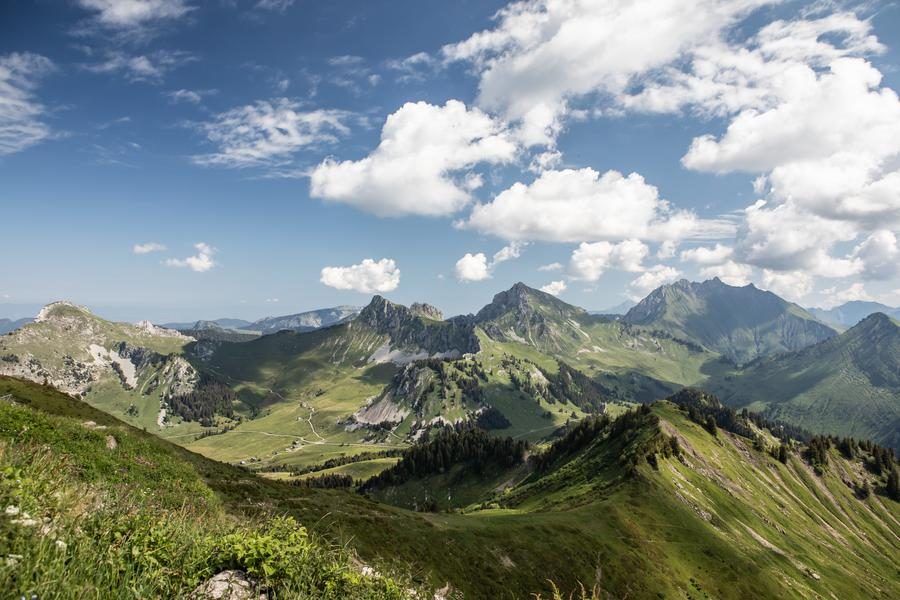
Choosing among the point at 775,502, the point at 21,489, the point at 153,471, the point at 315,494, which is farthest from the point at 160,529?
the point at 775,502

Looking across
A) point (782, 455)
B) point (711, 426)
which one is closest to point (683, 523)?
point (711, 426)

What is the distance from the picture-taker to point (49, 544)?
265 inches

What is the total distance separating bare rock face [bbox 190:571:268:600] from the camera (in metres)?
8.52

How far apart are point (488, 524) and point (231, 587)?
271ft

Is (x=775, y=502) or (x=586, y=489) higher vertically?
(x=586, y=489)

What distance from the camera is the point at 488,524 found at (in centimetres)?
8244

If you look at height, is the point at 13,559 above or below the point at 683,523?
above

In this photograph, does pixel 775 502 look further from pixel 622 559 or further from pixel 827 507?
pixel 622 559

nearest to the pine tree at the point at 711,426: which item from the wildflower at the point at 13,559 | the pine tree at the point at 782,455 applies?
the pine tree at the point at 782,455

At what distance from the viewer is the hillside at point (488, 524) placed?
334 inches

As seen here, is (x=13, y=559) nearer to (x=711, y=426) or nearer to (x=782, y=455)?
(x=711, y=426)

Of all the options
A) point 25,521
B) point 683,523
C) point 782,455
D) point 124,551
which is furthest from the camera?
point 782,455

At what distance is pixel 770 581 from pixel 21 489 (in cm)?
12993

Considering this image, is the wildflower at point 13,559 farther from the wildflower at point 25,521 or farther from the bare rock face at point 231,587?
the bare rock face at point 231,587
